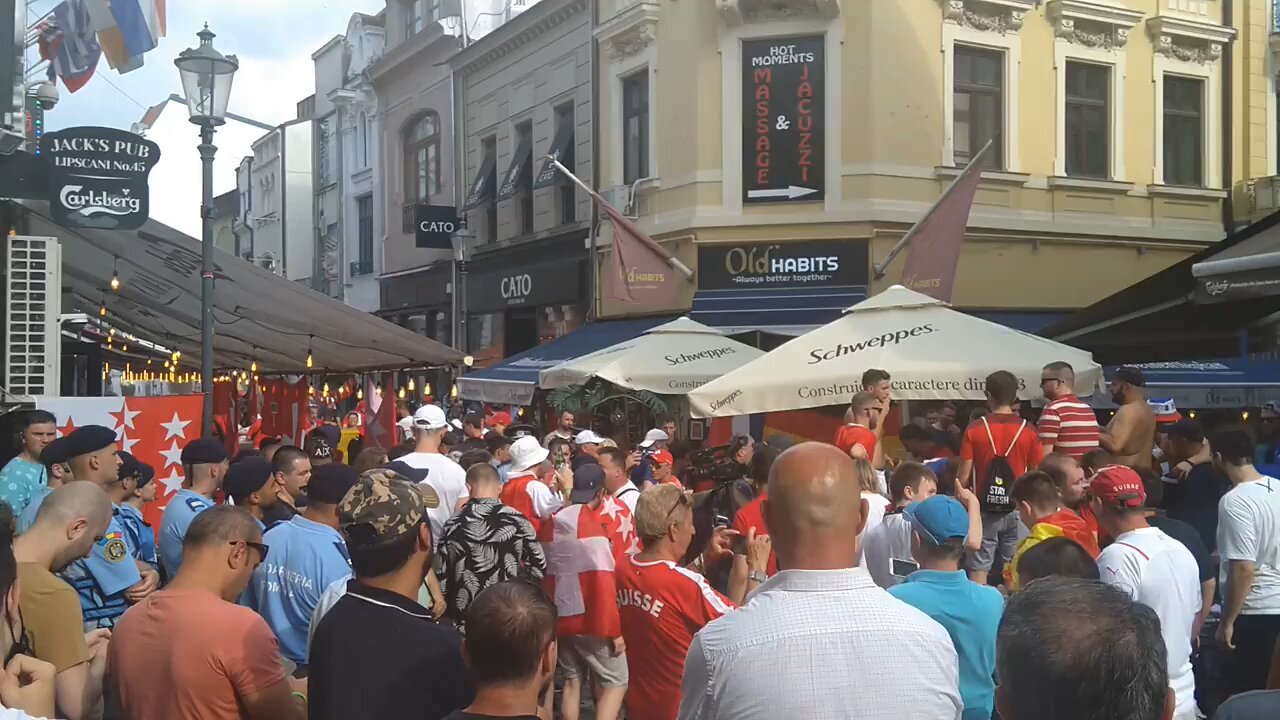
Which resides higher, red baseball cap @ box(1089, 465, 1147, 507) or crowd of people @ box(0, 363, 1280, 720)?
red baseball cap @ box(1089, 465, 1147, 507)

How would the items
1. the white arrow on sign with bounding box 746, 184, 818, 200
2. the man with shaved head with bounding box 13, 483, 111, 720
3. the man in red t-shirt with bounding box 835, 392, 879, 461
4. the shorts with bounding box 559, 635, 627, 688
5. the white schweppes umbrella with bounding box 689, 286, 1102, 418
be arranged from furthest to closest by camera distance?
the white arrow on sign with bounding box 746, 184, 818, 200, the white schweppes umbrella with bounding box 689, 286, 1102, 418, the man in red t-shirt with bounding box 835, 392, 879, 461, the shorts with bounding box 559, 635, 627, 688, the man with shaved head with bounding box 13, 483, 111, 720

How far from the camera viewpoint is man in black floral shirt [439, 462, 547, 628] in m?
6.16

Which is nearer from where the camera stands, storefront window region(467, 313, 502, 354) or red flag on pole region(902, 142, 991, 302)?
red flag on pole region(902, 142, 991, 302)

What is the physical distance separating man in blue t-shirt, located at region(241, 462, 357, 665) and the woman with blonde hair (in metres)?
2.73

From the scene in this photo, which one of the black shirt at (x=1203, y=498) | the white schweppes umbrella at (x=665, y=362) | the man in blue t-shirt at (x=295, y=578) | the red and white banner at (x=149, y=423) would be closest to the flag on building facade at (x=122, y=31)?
the red and white banner at (x=149, y=423)

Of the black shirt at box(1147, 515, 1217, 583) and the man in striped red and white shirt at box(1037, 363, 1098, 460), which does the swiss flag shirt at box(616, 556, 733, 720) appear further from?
the man in striped red and white shirt at box(1037, 363, 1098, 460)

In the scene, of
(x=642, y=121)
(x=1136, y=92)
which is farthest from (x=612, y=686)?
(x=1136, y=92)

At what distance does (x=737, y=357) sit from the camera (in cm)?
1327

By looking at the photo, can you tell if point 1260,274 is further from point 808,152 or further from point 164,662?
point 808,152

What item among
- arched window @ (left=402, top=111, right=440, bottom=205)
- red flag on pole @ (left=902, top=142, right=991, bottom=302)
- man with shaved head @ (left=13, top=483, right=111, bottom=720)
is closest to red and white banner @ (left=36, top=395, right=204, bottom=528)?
man with shaved head @ (left=13, top=483, right=111, bottom=720)

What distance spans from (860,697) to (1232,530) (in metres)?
4.20

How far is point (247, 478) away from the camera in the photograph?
6.08 m

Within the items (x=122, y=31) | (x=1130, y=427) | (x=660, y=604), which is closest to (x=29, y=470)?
(x=660, y=604)

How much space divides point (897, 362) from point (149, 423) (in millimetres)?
6250
